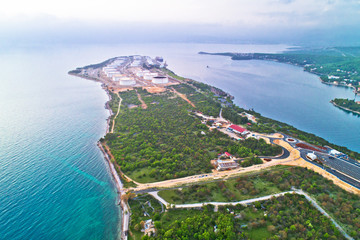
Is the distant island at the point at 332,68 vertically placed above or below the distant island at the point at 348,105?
above

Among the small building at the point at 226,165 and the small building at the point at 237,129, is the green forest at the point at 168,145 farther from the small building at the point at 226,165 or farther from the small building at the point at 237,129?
the small building at the point at 237,129

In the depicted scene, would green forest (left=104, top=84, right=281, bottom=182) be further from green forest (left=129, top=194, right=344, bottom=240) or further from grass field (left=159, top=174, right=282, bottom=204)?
green forest (left=129, top=194, right=344, bottom=240)

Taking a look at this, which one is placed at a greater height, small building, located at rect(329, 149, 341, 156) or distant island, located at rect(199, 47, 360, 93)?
distant island, located at rect(199, 47, 360, 93)

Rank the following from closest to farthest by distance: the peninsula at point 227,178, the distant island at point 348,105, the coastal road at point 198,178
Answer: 1. the peninsula at point 227,178
2. the coastal road at point 198,178
3. the distant island at point 348,105

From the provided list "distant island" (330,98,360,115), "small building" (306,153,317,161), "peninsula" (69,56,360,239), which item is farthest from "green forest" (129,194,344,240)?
"distant island" (330,98,360,115)

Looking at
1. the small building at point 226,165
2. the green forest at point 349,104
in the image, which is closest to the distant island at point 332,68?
the green forest at point 349,104

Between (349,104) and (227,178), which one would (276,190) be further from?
(349,104)
